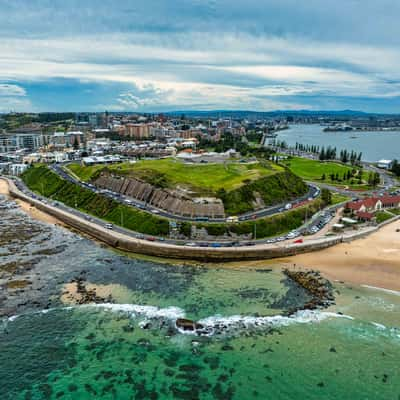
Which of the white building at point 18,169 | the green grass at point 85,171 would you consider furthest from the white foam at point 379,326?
the white building at point 18,169

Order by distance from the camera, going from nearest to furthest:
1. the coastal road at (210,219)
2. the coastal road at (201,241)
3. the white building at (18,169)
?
the coastal road at (201,241) < the coastal road at (210,219) < the white building at (18,169)

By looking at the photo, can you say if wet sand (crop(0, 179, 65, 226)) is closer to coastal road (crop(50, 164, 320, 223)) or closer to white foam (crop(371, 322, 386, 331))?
coastal road (crop(50, 164, 320, 223))

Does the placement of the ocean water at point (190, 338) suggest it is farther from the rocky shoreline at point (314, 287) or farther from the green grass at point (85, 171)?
the green grass at point (85, 171)

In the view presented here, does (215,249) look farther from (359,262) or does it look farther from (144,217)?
(359,262)

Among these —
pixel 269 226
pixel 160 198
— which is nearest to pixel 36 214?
pixel 160 198

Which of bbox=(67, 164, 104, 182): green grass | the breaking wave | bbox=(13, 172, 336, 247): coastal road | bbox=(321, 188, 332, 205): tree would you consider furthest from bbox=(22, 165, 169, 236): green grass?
bbox=(321, 188, 332, 205): tree

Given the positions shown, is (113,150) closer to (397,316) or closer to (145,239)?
(145,239)
